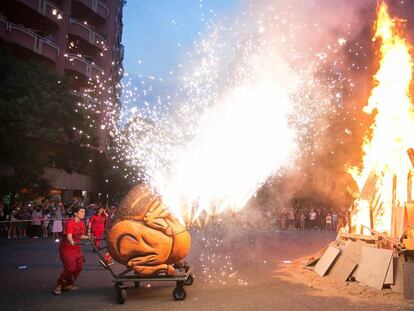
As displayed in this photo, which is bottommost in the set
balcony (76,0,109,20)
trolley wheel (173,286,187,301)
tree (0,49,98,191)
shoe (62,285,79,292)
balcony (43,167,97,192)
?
shoe (62,285,79,292)

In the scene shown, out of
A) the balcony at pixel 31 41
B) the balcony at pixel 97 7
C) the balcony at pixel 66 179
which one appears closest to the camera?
the balcony at pixel 31 41

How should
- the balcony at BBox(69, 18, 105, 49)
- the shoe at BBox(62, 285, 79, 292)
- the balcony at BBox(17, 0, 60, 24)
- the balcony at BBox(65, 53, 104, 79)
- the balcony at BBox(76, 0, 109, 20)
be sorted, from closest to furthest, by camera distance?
the shoe at BBox(62, 285, 79, 292) → the balcony at BBox(17, 0, 60, 24) → the balcony at BBox(65, 53, 104, 79) → the balcony at BBox(69, 18, 105, 49) → the balcony at BBox(76, 0, 109, 20)

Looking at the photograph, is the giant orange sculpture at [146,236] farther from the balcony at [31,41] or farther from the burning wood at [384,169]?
the balcony at [31,41]

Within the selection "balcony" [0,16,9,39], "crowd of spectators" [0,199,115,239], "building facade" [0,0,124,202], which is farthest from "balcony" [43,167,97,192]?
"balcony" [0,16,9,39]

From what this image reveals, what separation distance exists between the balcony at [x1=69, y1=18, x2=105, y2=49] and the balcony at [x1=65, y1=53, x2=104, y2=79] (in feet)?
6.25

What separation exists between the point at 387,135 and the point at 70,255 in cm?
902

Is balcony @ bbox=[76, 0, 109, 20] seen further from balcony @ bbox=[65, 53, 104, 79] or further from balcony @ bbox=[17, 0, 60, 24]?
balcony @ bbox=[65, 53, 104, 79]

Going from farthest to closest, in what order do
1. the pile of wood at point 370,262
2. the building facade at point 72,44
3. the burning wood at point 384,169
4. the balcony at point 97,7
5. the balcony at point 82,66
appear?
the balcony at point 97,7, the balcony at point 82,66, the building facade at point 72,44, the burning wood at point 384,169, the pile of wood at point 370,262

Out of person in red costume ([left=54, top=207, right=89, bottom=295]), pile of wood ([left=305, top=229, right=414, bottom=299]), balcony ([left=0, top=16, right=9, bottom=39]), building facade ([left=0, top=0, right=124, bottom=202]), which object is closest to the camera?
person in red costume ([left=54, top=207, right=89, bottom=295])

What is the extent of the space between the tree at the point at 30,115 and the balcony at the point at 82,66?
29.4 feet

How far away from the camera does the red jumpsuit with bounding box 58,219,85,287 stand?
8047mm

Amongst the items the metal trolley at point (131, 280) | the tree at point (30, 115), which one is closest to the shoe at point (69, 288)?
the metal trolley at point (131, 280)

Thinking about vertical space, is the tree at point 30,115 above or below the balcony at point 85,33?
below

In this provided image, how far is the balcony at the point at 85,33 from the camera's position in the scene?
3006 cm
